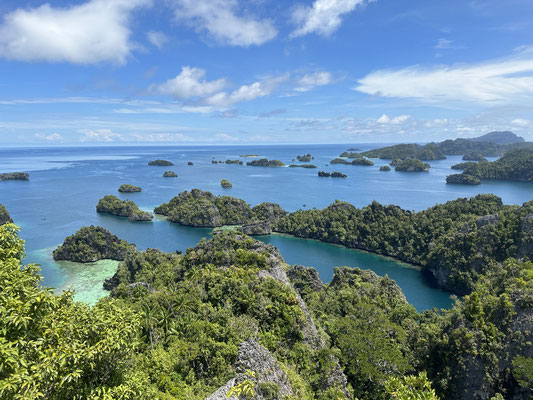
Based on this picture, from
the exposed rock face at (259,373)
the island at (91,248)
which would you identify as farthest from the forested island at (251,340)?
the island at (91,248)

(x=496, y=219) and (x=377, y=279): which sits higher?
(x=496, y=219)

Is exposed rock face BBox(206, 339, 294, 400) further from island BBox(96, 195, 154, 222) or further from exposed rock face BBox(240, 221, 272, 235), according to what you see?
island BBox(96, 195, 154, 222)

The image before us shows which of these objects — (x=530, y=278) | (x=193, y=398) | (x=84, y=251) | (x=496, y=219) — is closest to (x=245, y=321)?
(x=193, y=398)

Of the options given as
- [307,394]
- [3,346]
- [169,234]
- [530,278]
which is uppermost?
[3,346]

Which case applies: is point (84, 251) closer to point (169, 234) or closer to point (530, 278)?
point (169, 234)

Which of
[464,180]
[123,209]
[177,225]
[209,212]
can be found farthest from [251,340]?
[464,180]

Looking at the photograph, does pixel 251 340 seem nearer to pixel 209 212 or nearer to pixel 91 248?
pixel 91 248

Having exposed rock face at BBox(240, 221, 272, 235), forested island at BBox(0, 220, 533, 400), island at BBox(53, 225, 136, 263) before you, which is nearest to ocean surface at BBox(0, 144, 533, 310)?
island at BBox(53, 225, 136, 263)
